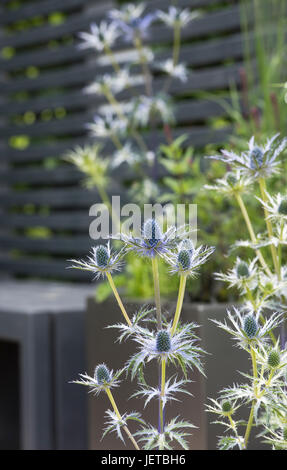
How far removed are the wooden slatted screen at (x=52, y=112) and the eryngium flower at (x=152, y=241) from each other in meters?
1.87

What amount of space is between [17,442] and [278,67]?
1.45 m

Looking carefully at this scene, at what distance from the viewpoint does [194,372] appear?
43.4 inches

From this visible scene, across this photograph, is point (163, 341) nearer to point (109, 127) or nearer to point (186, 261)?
point (186, 261)

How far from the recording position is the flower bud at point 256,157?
0.62 metres

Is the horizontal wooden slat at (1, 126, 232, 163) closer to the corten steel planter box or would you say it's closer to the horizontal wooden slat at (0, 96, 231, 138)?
the horizontal wooden slat at (0, 96, 231, 138)

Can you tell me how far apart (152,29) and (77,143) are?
56 centimetres

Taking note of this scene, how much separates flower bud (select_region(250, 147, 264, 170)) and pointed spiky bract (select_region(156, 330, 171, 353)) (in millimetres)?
184

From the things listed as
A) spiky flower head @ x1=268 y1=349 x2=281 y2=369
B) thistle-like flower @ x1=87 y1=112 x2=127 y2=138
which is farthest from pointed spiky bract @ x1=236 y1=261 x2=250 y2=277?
thistle-like flower @ x1=87 y1=112 x2=127 y2=138

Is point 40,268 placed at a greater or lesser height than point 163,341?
greater

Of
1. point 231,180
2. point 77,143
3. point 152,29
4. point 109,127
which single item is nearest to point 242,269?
point 231,180

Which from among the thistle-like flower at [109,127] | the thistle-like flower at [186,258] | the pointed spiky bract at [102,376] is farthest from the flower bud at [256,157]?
the thistle-like flower at [109,127]

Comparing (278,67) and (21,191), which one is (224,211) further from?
(21,191)

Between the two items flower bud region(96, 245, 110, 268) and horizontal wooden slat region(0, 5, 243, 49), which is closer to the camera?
flower bud region(96, 245, 110, 268)

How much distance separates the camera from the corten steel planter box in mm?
950
